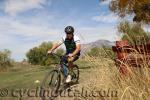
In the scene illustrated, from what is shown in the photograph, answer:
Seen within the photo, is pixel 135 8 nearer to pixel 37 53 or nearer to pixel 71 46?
pixel 37 53

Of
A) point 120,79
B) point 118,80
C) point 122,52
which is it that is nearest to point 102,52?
point 122,52

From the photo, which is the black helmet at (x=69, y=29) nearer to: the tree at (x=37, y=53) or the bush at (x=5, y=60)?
the bush at (x=5, y=60)

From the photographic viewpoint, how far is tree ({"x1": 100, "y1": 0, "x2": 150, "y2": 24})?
48.6 metres

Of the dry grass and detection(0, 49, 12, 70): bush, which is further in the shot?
detection(0, 49, 12, 70): bush

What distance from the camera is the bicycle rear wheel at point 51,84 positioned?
39.6ft

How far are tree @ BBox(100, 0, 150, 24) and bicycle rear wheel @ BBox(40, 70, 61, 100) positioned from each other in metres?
35.6

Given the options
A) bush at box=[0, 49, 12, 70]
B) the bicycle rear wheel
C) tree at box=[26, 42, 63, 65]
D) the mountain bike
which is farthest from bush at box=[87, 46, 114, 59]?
tree at box=[26, 42, 63, 65]

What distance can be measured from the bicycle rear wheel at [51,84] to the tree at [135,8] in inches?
1401

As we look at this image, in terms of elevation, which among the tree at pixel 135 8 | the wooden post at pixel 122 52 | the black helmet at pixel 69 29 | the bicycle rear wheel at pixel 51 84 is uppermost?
the tree at pixel 135 8

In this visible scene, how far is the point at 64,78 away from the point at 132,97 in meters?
4.83

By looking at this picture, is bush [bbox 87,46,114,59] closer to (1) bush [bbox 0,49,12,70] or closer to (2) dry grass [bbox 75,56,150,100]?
(2) dry grass [bbox 75,56,150,100]

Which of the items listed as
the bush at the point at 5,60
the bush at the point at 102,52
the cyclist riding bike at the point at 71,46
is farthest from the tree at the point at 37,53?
the bush at the point at 102,52

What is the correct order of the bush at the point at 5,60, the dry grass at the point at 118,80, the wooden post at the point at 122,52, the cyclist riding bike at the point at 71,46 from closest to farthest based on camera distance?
the dry grass at the point at 118,80
the wooden post at the point at 122,52
the cyclist riding bike at the point at 71,46
the bush at the point at 5,60

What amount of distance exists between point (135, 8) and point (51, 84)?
125 feet
